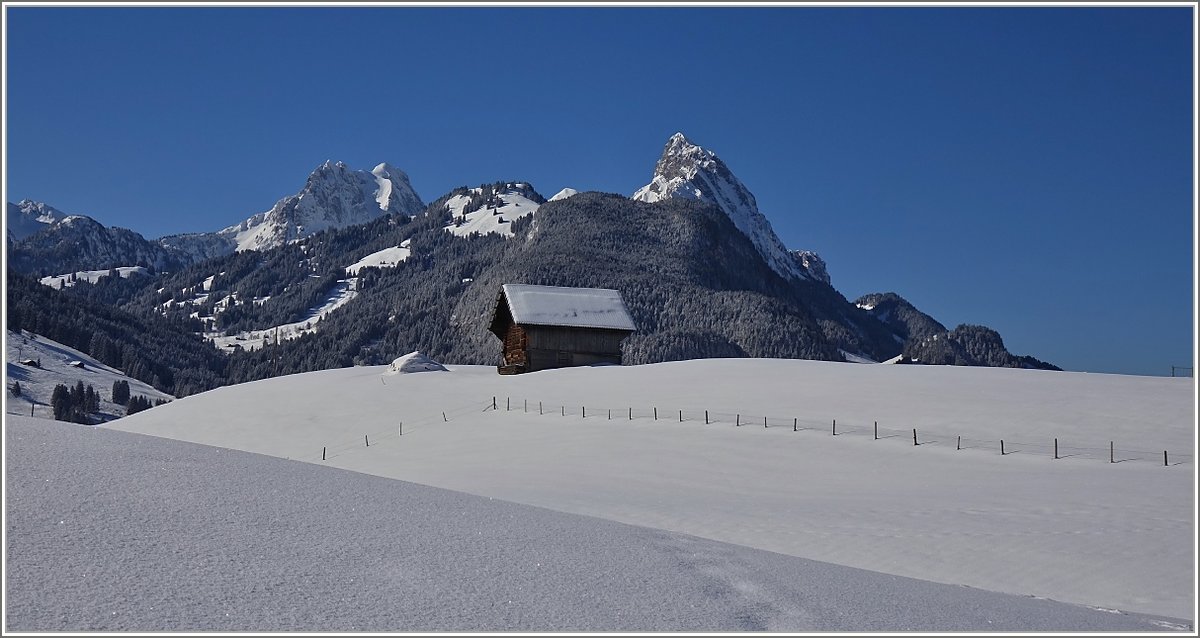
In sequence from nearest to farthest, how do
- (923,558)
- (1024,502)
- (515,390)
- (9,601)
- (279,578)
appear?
1. (9,601)
2. (279,578)
3. (923,558)
4. (1024,502)
5. (515,390)

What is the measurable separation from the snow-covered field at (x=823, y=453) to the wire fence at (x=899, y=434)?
188 mm

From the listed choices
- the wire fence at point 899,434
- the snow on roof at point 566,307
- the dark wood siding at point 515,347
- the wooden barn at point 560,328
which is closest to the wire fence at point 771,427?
the wire fence at point 899,434

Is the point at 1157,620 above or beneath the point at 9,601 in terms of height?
beneath

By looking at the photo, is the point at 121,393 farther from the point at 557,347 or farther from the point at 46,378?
the point at 557,347

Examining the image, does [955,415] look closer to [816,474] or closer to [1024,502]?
[816,474]

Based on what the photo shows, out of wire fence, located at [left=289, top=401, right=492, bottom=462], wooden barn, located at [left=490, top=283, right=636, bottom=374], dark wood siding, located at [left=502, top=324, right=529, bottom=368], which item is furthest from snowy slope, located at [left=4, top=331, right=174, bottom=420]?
wire fence, located at [left=289, top=401, right=492, bottom=462]

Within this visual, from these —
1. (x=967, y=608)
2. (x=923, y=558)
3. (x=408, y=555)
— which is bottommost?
(x=923, y=558)

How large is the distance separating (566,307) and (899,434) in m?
37.4

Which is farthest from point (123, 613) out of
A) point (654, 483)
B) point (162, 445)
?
point (654, 483)

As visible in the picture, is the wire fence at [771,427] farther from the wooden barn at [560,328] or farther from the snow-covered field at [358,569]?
the snow-covered field at [358,569]

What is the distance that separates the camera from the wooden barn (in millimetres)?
68312

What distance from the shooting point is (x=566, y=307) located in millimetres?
70312

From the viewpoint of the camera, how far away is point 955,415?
129 ft

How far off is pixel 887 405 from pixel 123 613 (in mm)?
40006
